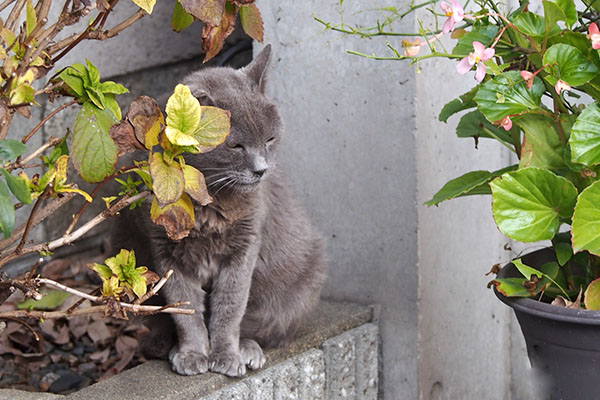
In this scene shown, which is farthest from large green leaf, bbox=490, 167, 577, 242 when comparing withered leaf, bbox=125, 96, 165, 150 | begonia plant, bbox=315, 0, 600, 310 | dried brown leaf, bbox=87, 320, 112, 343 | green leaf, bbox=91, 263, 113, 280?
dried brown leaf, bbox=87, 320, 112, 343

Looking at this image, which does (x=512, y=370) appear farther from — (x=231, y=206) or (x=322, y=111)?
(x=231, y=206)

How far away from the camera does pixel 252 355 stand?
183cm

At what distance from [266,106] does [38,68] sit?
693 millimetres

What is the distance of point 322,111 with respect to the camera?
2219mm

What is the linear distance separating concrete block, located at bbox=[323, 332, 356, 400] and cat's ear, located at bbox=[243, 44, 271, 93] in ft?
2.40

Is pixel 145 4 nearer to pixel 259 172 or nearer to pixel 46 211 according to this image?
pixel 46 211

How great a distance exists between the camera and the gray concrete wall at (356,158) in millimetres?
2082

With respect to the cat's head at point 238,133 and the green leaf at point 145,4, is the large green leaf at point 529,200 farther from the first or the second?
the green leaf at point 145,4

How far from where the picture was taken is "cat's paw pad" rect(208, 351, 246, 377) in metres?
1.75

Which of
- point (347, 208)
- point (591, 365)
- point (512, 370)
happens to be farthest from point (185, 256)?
point (512, 370)

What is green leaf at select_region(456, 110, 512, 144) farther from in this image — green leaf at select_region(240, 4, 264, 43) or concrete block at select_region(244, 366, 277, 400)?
concrete block at select_region(244, 366, 277, 400)

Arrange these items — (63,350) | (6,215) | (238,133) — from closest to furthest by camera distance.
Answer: (6,215) → (238,133) → (63,350)

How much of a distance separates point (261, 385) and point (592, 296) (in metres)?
0.81

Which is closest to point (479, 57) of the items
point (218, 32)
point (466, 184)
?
point (466, 184)
